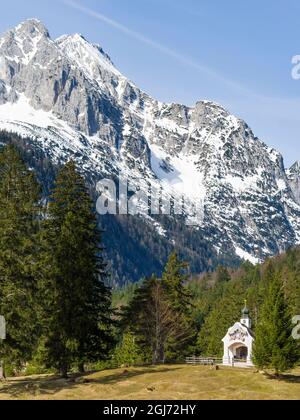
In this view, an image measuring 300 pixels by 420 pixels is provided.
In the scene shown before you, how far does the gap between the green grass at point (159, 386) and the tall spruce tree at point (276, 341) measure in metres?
1.44

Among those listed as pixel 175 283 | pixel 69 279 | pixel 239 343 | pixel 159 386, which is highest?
pixel 175 283

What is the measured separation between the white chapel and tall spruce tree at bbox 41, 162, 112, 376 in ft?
73.8

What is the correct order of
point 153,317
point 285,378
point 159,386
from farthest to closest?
point 153,317 → point 285,378 → point 159,386

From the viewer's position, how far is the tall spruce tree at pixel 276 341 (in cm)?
5709

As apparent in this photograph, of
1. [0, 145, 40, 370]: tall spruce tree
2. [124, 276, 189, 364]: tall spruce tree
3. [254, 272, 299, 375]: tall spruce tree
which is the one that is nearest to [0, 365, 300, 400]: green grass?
[254, 272, 299, 375]: tall spruce tree

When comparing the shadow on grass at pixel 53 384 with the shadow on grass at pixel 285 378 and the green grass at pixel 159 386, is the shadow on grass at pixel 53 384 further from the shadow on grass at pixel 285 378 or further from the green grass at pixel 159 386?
the shadow on grass at pixel 285 378

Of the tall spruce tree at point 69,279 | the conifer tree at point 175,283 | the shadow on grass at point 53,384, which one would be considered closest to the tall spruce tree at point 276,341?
the shadow on grass at point 53,384

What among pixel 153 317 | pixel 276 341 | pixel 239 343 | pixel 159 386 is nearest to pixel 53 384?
pixel 159 386

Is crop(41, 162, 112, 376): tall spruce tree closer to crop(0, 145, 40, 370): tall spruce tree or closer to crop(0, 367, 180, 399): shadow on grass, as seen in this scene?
crop(0, 367, 180, 399): shadow on grass

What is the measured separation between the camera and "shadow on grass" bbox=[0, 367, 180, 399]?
157 feet

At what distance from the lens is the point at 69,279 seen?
55625mm

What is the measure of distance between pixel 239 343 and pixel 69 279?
3056cm

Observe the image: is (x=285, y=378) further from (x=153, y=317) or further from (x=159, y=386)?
(x=153, y=317)
